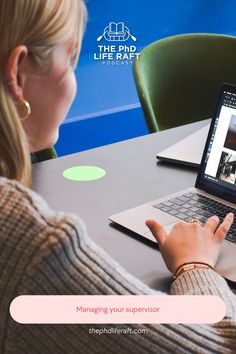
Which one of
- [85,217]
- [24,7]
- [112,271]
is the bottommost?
[85,217]

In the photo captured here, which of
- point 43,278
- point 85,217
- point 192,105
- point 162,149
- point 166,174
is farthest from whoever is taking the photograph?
point 192,105

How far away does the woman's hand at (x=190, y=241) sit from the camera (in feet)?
2.63

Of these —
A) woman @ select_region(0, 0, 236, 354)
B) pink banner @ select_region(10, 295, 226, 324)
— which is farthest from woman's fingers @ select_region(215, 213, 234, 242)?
pink banner @ select_region(10, 295, 226, 324)

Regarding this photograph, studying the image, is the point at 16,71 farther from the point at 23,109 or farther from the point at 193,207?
the point at 193,207

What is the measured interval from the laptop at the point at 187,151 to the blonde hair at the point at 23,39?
1.99 feet

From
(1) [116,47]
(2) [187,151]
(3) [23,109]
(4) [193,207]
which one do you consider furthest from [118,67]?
(3) [23,109]

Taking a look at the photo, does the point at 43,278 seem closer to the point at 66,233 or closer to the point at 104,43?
the point at 66,233

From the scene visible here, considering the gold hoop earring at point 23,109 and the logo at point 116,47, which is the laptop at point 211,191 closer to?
the gold hoop earring at point 23,109

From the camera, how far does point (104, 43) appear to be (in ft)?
9.09

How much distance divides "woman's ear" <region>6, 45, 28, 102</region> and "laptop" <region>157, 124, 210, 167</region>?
635mm

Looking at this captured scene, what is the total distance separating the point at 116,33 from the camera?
2.78 m

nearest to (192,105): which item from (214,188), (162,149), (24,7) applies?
(162,149)

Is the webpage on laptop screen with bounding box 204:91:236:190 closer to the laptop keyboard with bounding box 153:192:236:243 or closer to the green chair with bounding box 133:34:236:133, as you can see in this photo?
the laptop keyboard with bounding box 153:192:236:243

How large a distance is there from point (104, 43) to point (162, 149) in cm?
159
